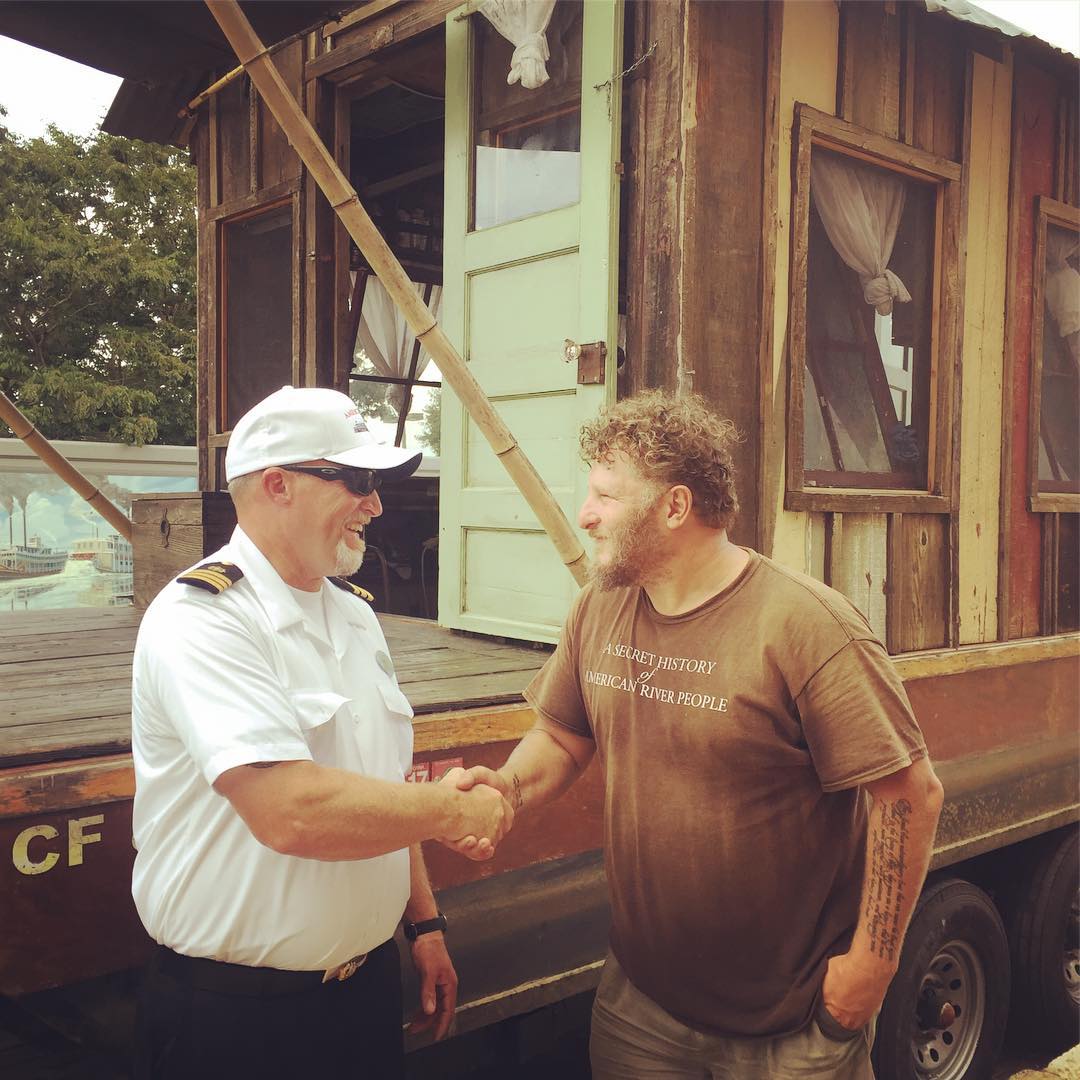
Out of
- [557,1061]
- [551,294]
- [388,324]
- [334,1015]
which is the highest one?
[388,324]

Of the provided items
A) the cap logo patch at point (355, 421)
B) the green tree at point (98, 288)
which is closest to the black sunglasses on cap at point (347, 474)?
the cap logo patch at point (355, 421)

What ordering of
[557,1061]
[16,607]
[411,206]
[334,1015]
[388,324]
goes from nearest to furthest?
[334,1015] < [557,1061] < [411,206] < [388,324] < [16,607]

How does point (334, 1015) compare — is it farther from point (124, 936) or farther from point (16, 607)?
point (16, 607)

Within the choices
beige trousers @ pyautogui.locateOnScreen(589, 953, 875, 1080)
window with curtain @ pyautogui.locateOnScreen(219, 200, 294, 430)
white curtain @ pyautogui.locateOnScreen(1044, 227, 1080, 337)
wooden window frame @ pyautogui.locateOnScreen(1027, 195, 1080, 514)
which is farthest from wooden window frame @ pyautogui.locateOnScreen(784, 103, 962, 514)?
window with curtain @ pyautogui.locateOnScreen(219, 200, 294, 430)

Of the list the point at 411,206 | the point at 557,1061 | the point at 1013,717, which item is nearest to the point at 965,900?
the point at 1013,717

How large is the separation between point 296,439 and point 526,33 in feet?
8.69

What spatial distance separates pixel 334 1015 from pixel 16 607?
829cm

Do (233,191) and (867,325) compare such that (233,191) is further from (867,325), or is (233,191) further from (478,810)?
(478,810)

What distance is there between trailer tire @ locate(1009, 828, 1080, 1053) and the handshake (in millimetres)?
2912

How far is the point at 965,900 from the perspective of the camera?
3.81 meters

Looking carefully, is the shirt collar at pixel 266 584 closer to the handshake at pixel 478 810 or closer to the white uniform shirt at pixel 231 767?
the white uniform shirt at pixel 231 767

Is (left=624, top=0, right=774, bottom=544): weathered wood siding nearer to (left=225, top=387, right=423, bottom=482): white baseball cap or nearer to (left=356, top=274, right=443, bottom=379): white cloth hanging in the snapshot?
(left=225, top=387, right=423, bottom=482): white baseball cap

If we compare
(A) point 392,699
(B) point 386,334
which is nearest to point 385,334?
(B) point 386,334

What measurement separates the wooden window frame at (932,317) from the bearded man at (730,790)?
5.57ft
